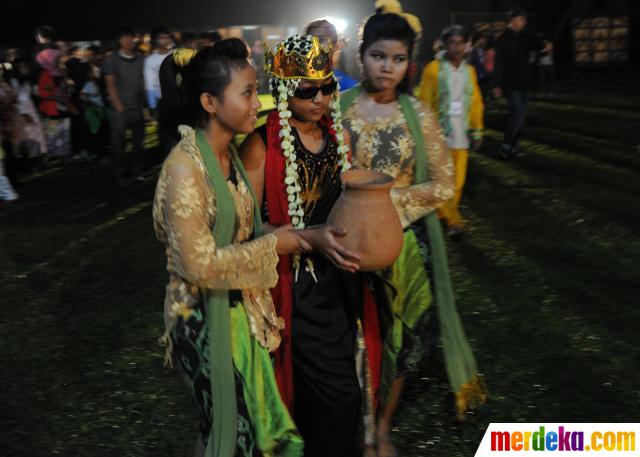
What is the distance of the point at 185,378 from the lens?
2592 mm

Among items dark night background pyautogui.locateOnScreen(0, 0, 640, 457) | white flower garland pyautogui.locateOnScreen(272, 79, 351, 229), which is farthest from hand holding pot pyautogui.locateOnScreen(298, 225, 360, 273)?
dark night background pyautogui.locateOnScreen(0, 0, 640, 457)

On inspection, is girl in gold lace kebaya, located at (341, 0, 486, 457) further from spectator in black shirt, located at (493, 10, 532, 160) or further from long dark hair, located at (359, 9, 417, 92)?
spectator in black shirt, located at (493, 10, 532, 160)

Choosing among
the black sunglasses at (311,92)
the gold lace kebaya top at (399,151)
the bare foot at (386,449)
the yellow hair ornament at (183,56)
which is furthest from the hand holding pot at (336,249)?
the bare foot at (386,449)

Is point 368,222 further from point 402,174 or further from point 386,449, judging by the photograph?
point 386,449

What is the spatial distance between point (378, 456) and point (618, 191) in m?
6.20

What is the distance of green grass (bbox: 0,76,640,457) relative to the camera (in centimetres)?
375

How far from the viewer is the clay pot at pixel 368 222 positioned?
2459 mm

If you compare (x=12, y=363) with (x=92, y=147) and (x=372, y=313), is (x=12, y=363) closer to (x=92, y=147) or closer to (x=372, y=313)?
(x=372, y=313)

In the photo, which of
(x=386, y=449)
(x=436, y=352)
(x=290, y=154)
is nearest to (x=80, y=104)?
(x=436, y=352)

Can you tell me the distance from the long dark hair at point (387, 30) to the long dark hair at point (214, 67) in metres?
0.92

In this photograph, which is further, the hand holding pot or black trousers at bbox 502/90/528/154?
black trousers at bbox 502/90/528/154

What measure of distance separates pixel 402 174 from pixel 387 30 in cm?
60

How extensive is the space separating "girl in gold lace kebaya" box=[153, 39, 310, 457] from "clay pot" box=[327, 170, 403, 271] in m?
0.17

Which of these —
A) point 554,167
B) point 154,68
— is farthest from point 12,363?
point 554,167
